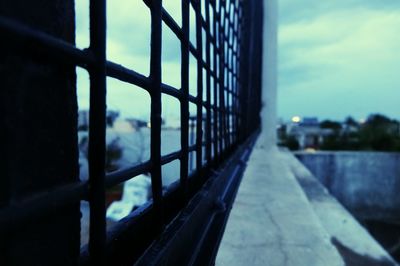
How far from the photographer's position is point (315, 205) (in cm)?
197

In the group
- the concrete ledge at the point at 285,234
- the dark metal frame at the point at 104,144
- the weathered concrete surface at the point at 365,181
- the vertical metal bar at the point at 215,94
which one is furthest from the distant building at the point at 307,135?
the dark metal frame at the point at 104,144

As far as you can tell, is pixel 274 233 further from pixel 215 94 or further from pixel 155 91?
pixel 155 91

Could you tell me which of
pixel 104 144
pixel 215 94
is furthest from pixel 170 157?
pixel 215 94

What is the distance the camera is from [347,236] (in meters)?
1.50

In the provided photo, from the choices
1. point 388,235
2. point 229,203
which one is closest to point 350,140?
point 388,235

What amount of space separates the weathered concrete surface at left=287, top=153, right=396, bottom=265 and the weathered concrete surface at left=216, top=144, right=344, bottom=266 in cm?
13

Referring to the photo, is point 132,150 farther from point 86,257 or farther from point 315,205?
point 86,257

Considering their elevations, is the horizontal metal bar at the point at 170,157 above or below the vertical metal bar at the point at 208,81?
below

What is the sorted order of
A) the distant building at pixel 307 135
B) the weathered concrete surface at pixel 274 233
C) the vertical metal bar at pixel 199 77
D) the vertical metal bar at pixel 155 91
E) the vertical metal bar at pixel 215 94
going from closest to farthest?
the vertical metal bar at pixel 155 91, the vertical metal bar at pixel 199 77, the weathered concrete surface at pixel 274 233, the vertical metal bar at pixel 215 94, the distant building at pixel 307 135

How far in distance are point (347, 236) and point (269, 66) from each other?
13.3 ft

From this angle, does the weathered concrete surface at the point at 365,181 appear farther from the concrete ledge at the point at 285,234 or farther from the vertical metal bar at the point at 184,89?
the vertical metal bar at the point at 184,89

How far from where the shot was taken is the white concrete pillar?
5230mm

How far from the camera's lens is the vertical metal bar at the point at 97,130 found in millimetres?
383

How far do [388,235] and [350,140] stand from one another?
6047 millimetres
